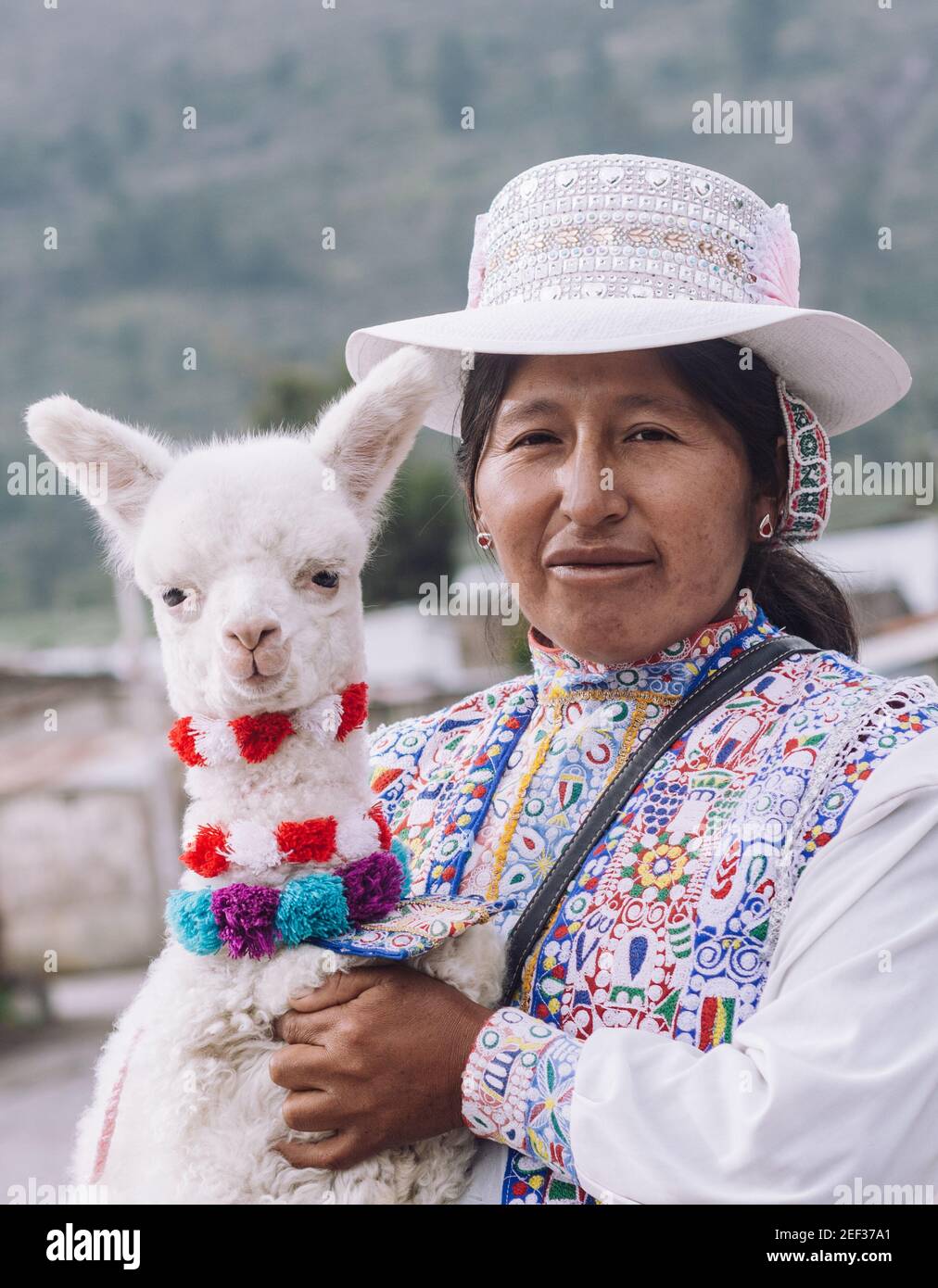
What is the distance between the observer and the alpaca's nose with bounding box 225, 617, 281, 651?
1.49m

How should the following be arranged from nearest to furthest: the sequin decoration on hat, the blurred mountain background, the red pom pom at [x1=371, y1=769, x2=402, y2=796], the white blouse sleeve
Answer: the white blouse sleeve → the sequin decoration on hat → the red pom pom at [x1=371, y1=769, x2=402, y2=796] → the blurred mountain background

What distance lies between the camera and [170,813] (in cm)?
905

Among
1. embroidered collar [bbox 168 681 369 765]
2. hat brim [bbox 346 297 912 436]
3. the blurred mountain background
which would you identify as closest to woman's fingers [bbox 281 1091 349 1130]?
embroidered collar [bbox 168 681 369 765]

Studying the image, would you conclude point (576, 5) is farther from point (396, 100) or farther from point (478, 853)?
point (478, 853)

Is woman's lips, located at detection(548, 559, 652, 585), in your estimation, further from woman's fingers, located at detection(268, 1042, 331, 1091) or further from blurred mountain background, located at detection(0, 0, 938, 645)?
blurred mountain background, located at detection(0, 0, 938, 645)

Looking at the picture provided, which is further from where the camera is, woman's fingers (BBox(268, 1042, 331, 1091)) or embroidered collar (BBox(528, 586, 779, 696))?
embroidered collar (BBox(528, 586, 779, 696))

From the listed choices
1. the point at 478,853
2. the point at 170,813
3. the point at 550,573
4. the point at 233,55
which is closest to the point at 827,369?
the point at 550,573

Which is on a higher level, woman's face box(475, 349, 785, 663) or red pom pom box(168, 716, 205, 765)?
woman's face box(475, 349, 785, 663)

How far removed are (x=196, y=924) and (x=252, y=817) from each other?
0.45 ft

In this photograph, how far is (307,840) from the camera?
157 cm

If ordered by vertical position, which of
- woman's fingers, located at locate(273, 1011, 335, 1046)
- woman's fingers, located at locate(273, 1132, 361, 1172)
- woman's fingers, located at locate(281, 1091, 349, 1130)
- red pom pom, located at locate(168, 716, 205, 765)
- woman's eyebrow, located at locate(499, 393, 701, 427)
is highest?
woman's eyebrow, located at locate(499, 393, 701, 427)

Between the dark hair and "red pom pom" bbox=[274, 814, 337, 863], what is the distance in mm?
672

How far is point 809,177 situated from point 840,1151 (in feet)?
120

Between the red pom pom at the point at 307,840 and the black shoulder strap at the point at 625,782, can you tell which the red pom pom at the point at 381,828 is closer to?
the red pom pom at the point at 307,840
